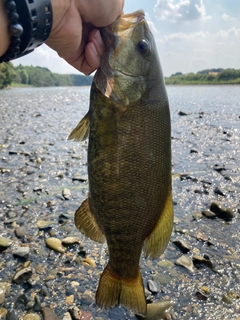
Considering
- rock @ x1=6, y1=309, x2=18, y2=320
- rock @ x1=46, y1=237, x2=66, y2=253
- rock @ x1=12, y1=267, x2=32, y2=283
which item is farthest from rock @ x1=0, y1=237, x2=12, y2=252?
rock @ x1=6, y1=309, x2=18, y2=320

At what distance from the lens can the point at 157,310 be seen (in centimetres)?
378

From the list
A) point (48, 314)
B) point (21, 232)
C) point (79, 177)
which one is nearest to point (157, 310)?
point (48, 314)

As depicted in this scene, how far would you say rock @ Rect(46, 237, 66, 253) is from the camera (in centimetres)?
489

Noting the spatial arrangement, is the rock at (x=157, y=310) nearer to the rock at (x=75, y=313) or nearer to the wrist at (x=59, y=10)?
the rock at (x=75, y=313)

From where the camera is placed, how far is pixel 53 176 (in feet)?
27.2

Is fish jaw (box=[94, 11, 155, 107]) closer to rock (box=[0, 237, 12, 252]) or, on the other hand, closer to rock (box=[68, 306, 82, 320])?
rock (box=[68, 306, 82, 320])

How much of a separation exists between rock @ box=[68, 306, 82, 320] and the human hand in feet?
8.54

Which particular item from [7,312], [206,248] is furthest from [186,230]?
[7,312]

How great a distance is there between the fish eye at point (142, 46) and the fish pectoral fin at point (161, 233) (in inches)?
47.6

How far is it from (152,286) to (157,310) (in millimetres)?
450

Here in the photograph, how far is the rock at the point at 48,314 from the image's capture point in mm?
3615

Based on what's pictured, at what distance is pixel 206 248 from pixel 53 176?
4.42 meters

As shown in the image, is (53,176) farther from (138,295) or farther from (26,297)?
(138,295)

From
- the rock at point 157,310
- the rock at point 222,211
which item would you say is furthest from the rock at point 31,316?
the rock at point 222,211
